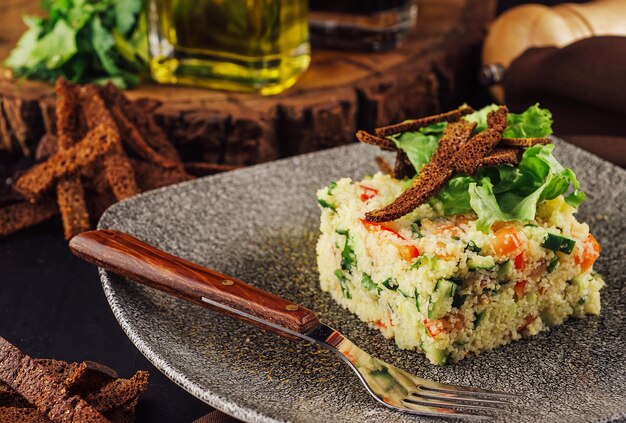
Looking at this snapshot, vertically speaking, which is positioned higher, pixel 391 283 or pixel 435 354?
pixel 391 283

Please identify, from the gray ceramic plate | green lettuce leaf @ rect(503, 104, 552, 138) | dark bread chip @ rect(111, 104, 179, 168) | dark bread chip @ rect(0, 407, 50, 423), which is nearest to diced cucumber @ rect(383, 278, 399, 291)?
the gray ceramic plate

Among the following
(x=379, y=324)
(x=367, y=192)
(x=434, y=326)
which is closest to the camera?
(x=434, y=326)

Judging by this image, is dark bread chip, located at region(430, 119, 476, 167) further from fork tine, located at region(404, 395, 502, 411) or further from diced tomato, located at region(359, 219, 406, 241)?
fork tine, located at region(404, 395, 502, 411)

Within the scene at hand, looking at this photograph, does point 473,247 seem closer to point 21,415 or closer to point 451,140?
point 451,140

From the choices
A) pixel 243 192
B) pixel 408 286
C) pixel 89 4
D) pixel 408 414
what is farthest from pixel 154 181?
pixel 408 414

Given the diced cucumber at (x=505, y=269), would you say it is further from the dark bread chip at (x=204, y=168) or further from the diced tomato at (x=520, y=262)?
the dark bread chip at (x=204, y=168)

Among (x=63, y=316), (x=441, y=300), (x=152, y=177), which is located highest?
(x=441, y=300)

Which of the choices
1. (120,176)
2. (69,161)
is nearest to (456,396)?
(120,176)

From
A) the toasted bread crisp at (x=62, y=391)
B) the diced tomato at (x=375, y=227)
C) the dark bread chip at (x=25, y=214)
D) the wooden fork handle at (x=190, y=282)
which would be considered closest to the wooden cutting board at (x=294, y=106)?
the dark bread chip at (x=25, y=214)
